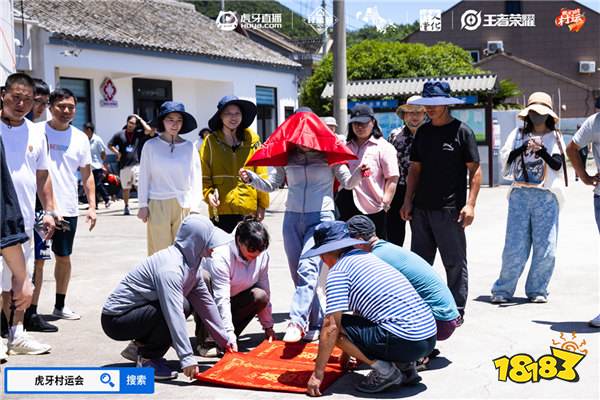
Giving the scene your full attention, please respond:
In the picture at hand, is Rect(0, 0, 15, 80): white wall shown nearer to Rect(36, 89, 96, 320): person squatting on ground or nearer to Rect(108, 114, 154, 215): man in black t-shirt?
Rect(36, 89, 96, 320): person squatting on ground

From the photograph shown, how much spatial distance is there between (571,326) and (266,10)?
77.6 feet

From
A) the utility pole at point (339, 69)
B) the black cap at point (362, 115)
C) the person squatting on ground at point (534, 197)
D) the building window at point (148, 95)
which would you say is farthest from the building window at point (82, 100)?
the person squatting on ground at point (534, 197)

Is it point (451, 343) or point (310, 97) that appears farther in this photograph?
point (310, 97)

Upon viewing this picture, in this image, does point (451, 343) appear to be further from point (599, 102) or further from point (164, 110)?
point (164, 110)

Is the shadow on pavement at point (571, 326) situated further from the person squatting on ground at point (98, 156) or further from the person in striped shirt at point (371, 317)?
the person squatting on ground at point (98, 156)

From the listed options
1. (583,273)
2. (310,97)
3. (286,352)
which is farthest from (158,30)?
(286,352)

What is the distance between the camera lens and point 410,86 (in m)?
→ 21.7

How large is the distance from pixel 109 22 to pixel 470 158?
663 inches

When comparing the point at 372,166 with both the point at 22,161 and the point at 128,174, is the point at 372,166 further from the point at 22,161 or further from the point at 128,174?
the point at 128,174

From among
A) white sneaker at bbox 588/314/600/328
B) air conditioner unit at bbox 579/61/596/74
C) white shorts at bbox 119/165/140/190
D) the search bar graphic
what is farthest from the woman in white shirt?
air conditioner unit at bbox 579/61/596/74

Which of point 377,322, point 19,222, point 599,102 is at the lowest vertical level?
point 377,322

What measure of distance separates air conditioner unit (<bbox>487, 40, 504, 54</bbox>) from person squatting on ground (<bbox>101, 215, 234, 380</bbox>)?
4365cm

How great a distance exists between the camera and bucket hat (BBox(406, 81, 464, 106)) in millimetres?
6363

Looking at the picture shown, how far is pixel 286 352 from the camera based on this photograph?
5809mm
